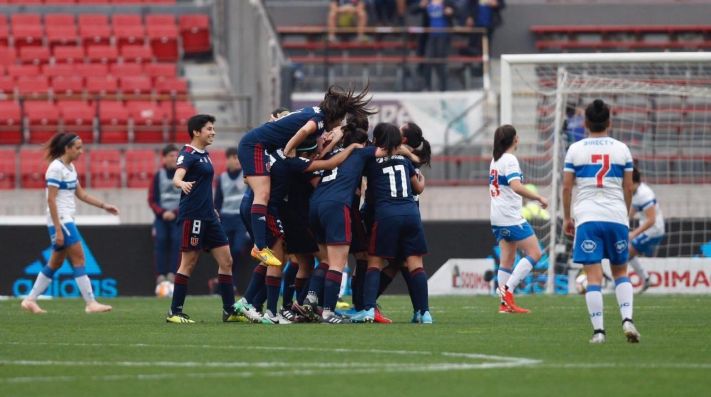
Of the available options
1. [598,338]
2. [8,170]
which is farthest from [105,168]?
[598,338]

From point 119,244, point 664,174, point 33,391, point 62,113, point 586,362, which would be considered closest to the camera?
point 33,391

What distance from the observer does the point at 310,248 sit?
13.7 meters

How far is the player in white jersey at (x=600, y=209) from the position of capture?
1090 cm

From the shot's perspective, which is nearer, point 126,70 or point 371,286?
point 371,286

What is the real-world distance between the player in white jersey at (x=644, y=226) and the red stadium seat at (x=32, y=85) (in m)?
12.3

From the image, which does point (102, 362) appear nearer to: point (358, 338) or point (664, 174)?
point (358, 338)

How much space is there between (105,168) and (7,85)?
4022 mm

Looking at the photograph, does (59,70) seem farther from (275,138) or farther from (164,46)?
(275,138)

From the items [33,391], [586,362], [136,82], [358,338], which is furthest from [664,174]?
[33,391]

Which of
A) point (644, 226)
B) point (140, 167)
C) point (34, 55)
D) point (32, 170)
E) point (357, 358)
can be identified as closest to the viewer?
point (357, 358)

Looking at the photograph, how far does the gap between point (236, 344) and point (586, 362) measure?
9.16 feet

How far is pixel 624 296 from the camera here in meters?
11.0

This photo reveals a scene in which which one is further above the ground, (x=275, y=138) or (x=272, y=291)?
(x=275, y=138)

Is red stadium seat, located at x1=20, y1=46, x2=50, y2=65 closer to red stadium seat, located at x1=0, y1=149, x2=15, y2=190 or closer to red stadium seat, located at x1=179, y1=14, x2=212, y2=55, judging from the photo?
red stadium seat, located at x1=179, y1=14, x2=212, y2=55
